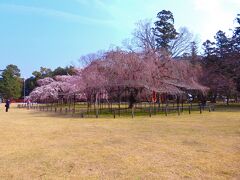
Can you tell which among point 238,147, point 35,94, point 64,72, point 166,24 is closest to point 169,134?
point 238,147

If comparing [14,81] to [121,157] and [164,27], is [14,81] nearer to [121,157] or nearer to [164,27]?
[164,27]

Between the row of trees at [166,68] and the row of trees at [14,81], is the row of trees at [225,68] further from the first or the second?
the row of trees at [14,81]

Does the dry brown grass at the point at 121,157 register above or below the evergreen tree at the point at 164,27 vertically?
below

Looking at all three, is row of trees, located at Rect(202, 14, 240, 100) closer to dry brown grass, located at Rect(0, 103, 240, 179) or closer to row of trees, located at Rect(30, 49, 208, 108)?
row of trees, located at Rect(30, 49, 208, 108)

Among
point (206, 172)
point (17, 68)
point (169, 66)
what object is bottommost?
point (206, 172)

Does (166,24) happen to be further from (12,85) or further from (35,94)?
(12,85)

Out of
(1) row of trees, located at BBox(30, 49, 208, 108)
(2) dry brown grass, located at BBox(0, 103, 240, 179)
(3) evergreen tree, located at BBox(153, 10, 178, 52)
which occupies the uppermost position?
(3) evergreen tree, located at BBox(153, 10, 178, 52)

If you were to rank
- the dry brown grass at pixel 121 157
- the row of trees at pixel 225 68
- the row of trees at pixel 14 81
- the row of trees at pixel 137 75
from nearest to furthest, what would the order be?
the dry brown grass at pixel 121 157 < the row of trees at pixel 137 75 < the row of trees at pixel 225 68 < the row of trees at pixel 14 81

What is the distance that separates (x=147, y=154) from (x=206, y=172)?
2.55m

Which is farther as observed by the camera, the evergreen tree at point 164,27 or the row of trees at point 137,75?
the evergreen tree at point 164,27

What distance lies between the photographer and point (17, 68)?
96.1m

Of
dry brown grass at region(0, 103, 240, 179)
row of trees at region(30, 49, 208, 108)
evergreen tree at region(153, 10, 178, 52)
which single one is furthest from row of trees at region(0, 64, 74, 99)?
dry brown grass at region(0, 103, 240, 179)

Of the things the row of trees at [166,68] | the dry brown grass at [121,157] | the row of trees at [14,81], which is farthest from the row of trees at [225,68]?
the row of trees at [14,81]

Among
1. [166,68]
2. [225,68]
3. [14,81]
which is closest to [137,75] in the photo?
[166,68]
